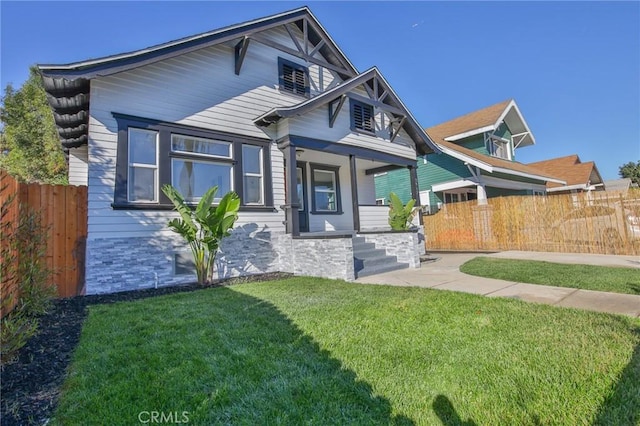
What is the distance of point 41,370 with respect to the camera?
2.74m

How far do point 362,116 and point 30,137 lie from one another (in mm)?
22546

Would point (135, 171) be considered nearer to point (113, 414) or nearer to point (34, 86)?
point (113, 414)

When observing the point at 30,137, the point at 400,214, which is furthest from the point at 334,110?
the point at 30,137

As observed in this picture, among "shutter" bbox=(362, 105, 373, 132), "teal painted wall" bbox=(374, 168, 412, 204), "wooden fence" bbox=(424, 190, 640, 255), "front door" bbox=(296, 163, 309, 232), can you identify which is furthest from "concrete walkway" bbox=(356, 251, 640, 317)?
"teal painted wall" bbox=(374, 168, 412, 204)

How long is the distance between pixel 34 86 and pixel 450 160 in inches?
1045

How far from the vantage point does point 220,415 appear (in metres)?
2.00

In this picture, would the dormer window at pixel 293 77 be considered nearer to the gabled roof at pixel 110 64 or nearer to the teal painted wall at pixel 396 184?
the gabled roof at pixel 110 64

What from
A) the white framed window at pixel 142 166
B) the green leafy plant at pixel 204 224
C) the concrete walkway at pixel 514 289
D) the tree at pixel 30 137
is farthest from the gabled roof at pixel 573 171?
the tree at pixel 30 137

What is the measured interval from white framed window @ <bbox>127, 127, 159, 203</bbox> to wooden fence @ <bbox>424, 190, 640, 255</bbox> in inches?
501

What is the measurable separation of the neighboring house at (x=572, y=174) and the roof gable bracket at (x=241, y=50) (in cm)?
2265

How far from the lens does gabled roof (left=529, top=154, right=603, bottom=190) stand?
67.8 feet

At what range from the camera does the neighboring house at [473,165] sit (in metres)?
14.9

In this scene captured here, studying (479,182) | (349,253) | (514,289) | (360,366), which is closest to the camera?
(360,366)

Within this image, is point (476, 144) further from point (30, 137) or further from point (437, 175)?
point (30, 137)
